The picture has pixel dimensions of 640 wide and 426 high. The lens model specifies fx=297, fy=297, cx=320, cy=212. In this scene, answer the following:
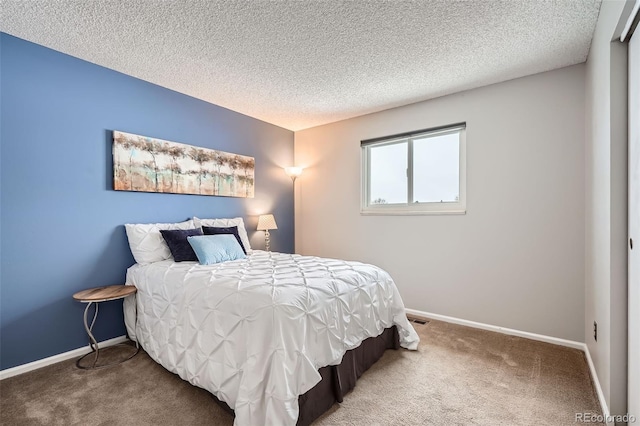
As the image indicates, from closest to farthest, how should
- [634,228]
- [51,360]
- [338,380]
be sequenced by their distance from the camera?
1. [634,228]
2. [338,380]
3. [51,360]

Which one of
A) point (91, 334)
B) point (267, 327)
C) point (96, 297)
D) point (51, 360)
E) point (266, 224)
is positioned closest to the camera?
point (267, 327)

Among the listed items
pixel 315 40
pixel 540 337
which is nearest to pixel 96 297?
pixel 315 40

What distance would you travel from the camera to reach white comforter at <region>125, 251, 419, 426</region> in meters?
1.49

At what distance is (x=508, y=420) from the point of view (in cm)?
166

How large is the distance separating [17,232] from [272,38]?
7.84ft

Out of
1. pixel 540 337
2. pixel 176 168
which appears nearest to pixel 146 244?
pixel 176 168

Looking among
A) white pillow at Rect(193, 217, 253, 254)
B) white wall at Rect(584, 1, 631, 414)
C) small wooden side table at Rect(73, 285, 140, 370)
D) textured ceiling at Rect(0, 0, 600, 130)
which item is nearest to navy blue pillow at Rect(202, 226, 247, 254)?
white pillow at Rect(193, 217, 253, 254)

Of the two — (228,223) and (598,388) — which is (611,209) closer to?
(598,388)

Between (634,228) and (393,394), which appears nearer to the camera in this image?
(634,228)

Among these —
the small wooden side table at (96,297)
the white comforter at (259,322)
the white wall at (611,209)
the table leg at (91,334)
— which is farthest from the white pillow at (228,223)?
the white wall at (611,209)

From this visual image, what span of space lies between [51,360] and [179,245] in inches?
49.4

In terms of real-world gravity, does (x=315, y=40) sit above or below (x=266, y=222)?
above

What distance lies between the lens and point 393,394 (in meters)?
A: 1.89

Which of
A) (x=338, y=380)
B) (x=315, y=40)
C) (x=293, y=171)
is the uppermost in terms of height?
(x=315, y=40)
